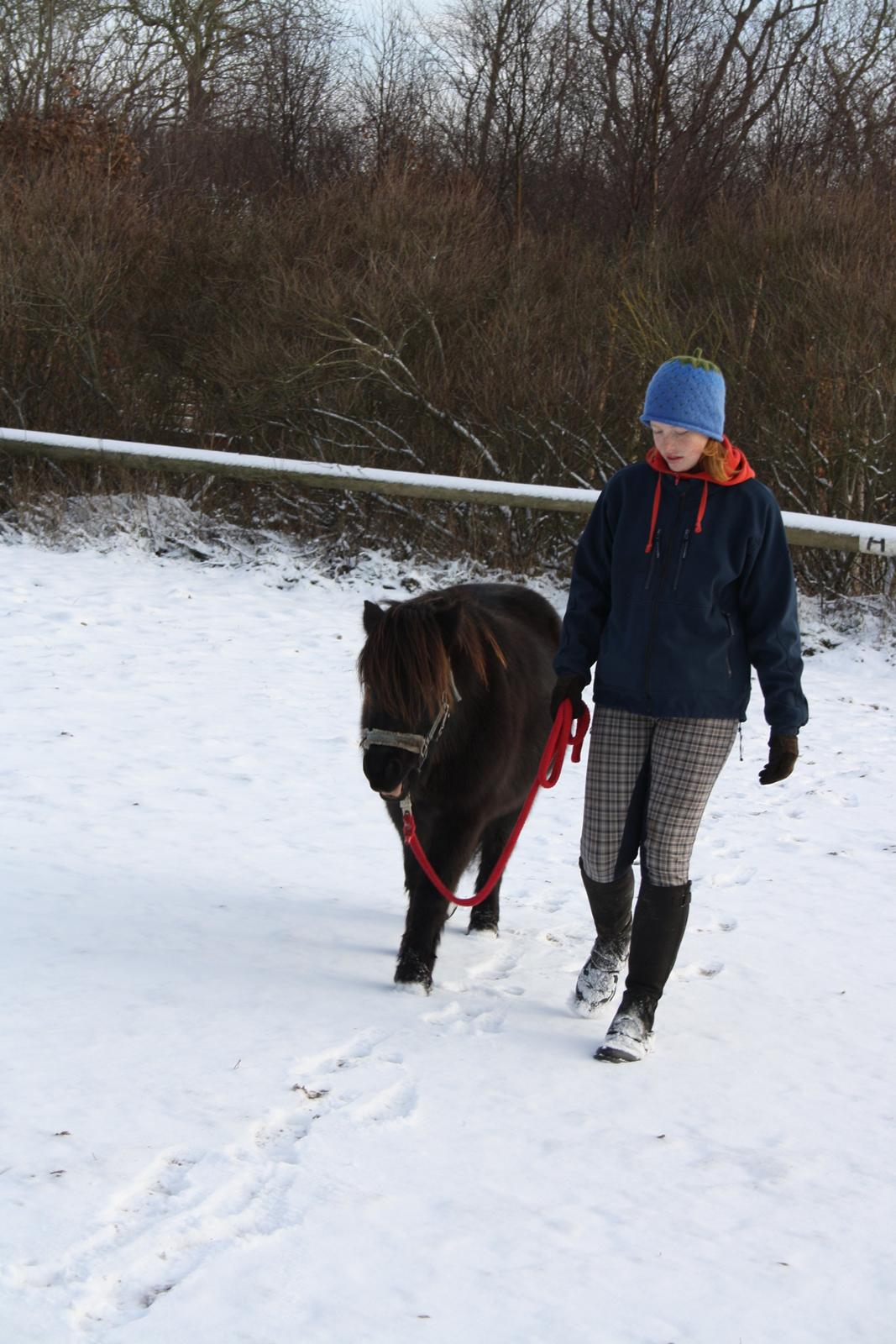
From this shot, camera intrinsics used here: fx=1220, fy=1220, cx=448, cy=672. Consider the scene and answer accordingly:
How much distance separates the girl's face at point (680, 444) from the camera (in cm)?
306

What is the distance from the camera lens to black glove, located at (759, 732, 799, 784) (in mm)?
3092

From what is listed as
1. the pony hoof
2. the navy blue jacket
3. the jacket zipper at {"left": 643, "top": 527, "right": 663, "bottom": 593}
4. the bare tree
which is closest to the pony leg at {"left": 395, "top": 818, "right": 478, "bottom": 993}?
the pony hoof

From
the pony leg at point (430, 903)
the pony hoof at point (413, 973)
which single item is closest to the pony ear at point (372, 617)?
the pony leg at point (430, 903)

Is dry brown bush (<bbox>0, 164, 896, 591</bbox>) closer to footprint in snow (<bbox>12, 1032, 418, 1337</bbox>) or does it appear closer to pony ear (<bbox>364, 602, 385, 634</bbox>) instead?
pony ear (<bbox>364, 602, 385, 634</bbox>)

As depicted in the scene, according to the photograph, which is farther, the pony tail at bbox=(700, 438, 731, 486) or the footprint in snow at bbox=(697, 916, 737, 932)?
the footprint in snow at bbox=(697, 916, 737, 932)

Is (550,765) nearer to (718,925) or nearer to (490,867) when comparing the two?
(490,867)

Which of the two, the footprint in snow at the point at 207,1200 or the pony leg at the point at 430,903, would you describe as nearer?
the footprint in snow at the point at 207,1200

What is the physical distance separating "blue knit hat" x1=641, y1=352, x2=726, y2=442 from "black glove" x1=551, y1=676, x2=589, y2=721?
74cm

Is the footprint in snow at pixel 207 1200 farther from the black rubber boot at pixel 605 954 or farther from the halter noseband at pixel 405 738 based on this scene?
the halter noseband at pixel 405 738

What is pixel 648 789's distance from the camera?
10.6 ft

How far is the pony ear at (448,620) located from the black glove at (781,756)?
916mm

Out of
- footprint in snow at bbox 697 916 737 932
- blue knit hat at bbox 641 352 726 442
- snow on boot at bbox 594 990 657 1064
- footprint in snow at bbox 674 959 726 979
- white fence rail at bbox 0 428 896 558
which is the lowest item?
footprint in snow at bbox 697 916 737 932

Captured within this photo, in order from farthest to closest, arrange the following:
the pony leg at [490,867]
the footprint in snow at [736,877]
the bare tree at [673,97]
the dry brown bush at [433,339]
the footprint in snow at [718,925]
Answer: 1. the bare tree at [673,97]
2. the dry brown bush at [433,339]
3. the footprint in snow at [736,877]
4. the footprint in snow at [718,925]
5. the pony leg at [490,867]

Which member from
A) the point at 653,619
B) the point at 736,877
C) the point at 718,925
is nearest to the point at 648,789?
the point at 653,619
